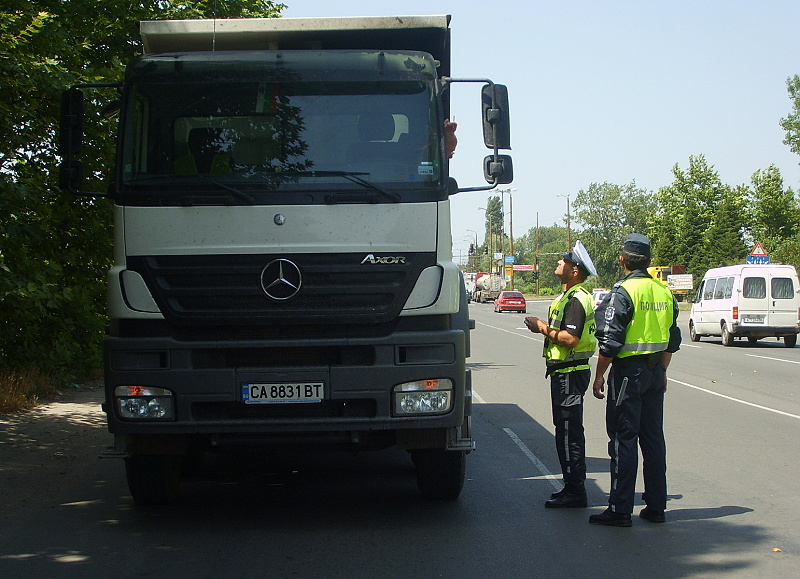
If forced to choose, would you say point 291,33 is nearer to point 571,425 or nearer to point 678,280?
point 571,425

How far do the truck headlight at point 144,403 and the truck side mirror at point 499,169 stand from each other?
2685 mm

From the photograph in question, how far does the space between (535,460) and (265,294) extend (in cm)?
387

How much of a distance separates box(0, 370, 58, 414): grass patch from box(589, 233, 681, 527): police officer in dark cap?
334 inches

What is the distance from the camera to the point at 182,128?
6574 mm

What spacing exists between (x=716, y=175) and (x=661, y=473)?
77.9m

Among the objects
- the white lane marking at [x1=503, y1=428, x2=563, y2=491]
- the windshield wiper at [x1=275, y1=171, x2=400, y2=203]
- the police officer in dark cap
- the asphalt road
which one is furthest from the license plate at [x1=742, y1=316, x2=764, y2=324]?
the windshield wiper at [x1=275, y1=171, x2=400, y2=203]

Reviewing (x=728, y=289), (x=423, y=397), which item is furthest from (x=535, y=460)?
(x=728, y=289)

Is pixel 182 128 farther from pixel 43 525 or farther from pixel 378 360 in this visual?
pixel 43 525

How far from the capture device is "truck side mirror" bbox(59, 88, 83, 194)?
6879 mm

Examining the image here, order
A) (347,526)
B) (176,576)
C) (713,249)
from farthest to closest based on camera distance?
(713,249) < (347,526) < (176,576)

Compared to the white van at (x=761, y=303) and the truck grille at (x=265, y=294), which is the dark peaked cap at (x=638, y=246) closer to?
the truck grille at (x=265, y=294)

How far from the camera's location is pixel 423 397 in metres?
6.23

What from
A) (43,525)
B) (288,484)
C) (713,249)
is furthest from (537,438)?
(713,249)

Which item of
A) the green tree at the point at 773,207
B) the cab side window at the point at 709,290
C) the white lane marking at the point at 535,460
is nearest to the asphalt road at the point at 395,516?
the white lane marking at the point at 535,460
